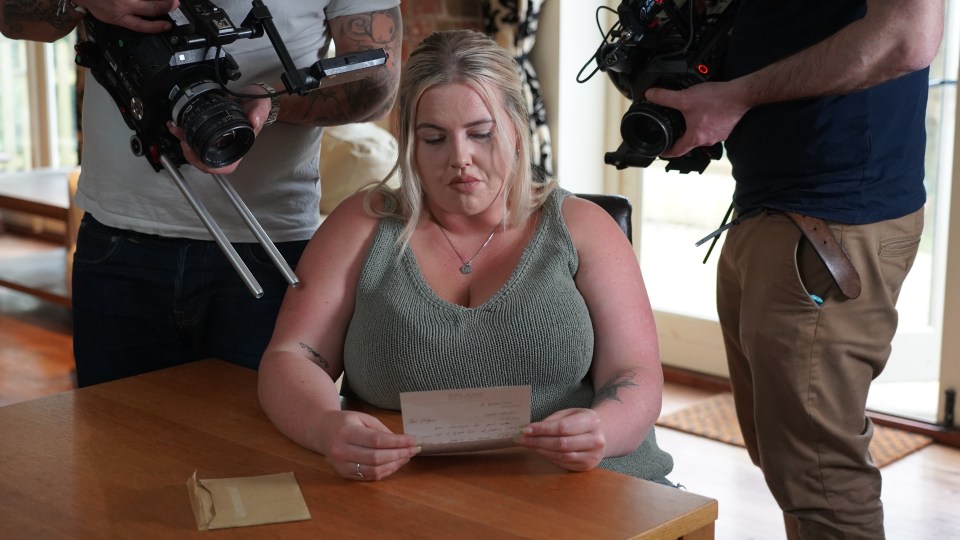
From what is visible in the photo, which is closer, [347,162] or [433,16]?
[347,162]

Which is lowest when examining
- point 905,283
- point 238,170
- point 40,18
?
point 905,283

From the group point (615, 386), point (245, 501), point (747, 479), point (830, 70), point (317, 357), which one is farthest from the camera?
point (747, 479)

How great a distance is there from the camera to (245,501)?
1.31 meters

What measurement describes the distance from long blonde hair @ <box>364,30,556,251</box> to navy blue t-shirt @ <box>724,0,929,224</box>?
443 millimetres

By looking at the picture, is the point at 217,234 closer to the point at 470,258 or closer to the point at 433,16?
the point at 470,258

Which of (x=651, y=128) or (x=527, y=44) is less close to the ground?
(x=527, y=44)

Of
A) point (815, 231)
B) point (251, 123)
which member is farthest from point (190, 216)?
point (815, 231)

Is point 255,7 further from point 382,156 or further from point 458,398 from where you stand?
point 382,156

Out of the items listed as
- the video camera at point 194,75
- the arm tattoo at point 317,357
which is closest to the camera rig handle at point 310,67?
the video camera at point 194,75

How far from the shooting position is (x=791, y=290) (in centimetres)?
199

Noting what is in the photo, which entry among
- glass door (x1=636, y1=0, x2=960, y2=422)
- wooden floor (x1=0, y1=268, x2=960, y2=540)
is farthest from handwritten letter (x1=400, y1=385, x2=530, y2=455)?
glass door (x1=636, y1=0, x2=960, y2=422)

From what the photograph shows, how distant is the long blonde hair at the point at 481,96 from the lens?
5.96 ft

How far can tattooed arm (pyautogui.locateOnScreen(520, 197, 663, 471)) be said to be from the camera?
4.95 ft

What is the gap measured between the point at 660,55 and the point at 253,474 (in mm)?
1089
